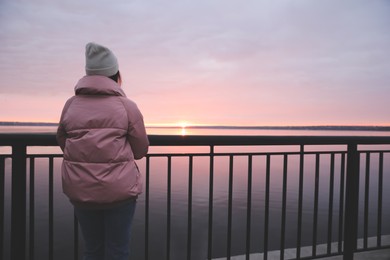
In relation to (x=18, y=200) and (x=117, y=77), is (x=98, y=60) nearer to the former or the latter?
(x=117, y=77)

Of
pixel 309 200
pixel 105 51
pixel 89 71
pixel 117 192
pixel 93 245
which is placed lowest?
pixel 309 200

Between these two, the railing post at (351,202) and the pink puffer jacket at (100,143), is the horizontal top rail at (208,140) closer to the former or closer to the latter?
the railing post at (351,202)

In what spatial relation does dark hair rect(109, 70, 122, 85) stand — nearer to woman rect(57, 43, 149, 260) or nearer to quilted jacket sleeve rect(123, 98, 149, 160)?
woman rect(57, 43, 149, 260)

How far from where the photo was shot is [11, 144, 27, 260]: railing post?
81.4 inches

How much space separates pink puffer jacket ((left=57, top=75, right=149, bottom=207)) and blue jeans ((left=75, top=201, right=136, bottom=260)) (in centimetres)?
9

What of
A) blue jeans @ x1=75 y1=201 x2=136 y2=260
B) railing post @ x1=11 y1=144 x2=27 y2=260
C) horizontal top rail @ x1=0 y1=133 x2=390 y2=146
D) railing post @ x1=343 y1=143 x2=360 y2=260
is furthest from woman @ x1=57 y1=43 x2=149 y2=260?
railing post @ x1=343 y1=143 x2=360 y2=260

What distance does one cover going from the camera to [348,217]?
2.88 metres

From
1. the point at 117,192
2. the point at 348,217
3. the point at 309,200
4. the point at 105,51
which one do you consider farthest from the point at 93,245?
the point at 309,200

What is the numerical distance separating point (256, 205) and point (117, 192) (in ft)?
36.6

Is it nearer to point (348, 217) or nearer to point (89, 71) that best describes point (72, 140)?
point (89, 71)

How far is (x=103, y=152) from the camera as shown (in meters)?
1.43

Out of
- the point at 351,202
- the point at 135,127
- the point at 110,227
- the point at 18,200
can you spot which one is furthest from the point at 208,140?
the point at 351,202

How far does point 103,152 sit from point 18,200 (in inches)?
44.7

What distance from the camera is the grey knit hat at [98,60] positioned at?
1550 mm
